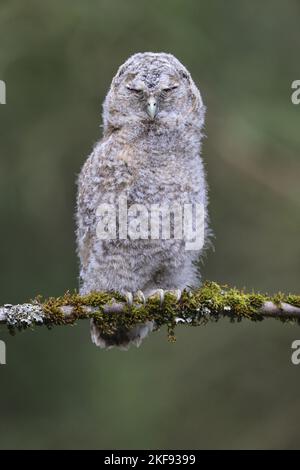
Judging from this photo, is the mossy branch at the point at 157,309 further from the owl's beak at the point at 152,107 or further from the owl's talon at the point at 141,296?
the owl's beak at the point at 152,107

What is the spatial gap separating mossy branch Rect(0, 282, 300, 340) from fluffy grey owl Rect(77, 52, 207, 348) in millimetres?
629

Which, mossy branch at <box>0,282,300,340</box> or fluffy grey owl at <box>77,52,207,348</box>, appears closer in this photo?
mossy branch at <box>0,282,300,340</box>

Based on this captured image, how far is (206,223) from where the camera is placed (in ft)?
19.8

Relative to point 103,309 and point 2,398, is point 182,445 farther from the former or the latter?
point 103,309

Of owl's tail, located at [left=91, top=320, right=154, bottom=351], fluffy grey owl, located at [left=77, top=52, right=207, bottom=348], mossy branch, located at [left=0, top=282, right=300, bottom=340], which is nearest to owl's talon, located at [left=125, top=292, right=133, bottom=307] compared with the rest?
mossy branch, located at [left=0, top=282, right=300, bottom=340]

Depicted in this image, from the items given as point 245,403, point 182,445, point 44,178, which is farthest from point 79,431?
point 44,178

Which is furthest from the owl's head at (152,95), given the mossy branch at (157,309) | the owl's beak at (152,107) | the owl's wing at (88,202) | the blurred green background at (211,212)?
the blurred green background at (211,212)

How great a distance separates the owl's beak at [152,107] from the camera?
18.4 ft

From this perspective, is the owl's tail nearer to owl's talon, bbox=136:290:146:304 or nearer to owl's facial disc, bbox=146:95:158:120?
owl's talon, bbox=136:290:146:304

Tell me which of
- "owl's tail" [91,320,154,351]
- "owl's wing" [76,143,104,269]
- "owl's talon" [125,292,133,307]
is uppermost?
"owl's wing" [76,143,104,269]

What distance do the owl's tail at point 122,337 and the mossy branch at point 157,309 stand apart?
0.92 meters

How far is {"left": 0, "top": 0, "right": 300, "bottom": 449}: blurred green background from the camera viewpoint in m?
7.82

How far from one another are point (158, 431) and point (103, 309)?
13.7 ft

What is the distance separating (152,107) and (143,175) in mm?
397
